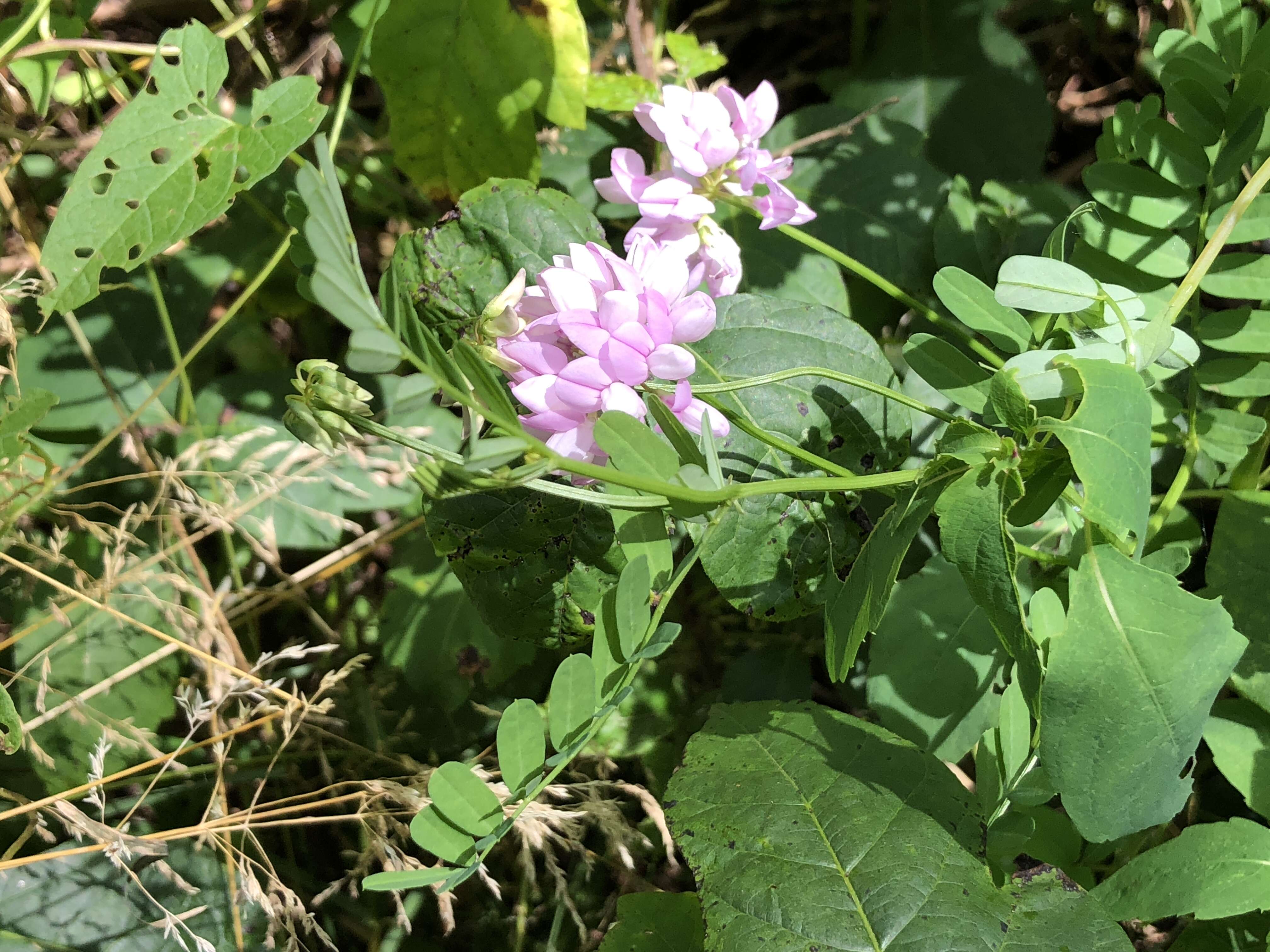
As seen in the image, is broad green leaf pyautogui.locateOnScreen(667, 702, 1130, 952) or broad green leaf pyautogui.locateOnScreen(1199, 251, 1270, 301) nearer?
broad green leaf pyautogui.locateOnScreen(667, 702, 1130, 952)

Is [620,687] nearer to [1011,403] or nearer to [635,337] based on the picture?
[635,337]

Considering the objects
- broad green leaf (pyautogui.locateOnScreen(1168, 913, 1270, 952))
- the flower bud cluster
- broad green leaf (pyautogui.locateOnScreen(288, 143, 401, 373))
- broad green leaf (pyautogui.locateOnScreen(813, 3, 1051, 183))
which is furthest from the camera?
broad green leaf (pyautogui.locateOnScreen(813, 3, 1051, 183))

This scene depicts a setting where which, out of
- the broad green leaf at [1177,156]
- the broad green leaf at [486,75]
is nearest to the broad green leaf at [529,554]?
the broad green leaf at [486,75]

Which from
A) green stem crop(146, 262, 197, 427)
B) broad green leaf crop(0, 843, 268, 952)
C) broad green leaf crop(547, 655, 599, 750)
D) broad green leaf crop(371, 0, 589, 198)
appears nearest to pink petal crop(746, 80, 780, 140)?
broad green leaf crop(371, 0, 589, 198)

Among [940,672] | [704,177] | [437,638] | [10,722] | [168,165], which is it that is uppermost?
[168,165]

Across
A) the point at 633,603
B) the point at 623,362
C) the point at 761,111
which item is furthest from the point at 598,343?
the point at 761,111

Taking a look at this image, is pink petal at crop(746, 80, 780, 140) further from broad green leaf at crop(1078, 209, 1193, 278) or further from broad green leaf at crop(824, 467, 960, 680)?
broad green leaf at crop(824, 467, 960, 680)

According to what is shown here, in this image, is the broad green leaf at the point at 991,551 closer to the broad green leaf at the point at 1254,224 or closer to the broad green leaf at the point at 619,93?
the broad green leaf at the point at 1254,224
